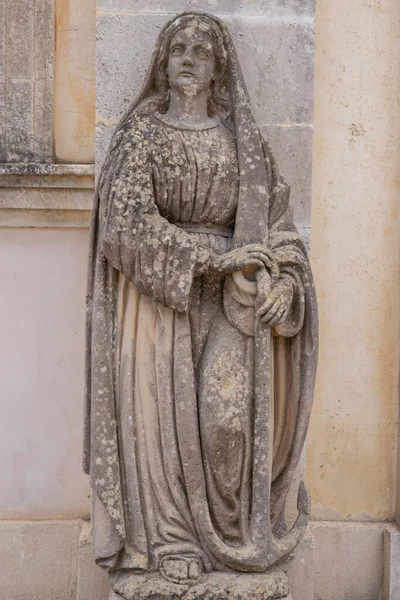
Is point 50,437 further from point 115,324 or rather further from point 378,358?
point 378,358

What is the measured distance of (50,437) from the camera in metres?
5.20

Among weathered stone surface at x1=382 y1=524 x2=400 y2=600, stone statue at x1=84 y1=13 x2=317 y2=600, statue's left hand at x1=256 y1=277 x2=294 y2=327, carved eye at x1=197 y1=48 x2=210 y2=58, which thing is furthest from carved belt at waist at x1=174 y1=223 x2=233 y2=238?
weathered stone surface at x1=382 y1=524 x2=400 y2=600

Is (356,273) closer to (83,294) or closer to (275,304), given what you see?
(275,304)

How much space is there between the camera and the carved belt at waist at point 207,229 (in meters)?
4.27

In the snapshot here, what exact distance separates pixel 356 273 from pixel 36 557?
8.08 ft

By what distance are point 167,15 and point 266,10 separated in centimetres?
50

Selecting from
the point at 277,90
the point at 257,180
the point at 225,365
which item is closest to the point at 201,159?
the point at 257,180

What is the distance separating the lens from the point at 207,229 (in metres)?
4.29

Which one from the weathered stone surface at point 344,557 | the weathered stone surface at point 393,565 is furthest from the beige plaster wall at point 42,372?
the weathered stone surface at point 393,565

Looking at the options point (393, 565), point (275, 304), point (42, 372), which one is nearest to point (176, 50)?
point (275, 304)

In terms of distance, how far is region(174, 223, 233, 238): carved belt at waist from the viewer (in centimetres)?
427

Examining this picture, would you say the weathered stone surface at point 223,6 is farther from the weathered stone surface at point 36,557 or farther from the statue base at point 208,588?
the weathered stone surface at point 36,557

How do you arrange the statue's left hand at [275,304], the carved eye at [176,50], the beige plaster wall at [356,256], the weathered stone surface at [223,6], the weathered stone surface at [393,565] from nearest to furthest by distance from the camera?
the statue's left hand at [275,304]
the carved eye at [176,50]
the weathered stone surface at [223,6]
the beige plaster wall at [356,256]
the weathered stone surface at [393,565]

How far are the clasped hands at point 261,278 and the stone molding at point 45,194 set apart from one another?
4.17 ft
